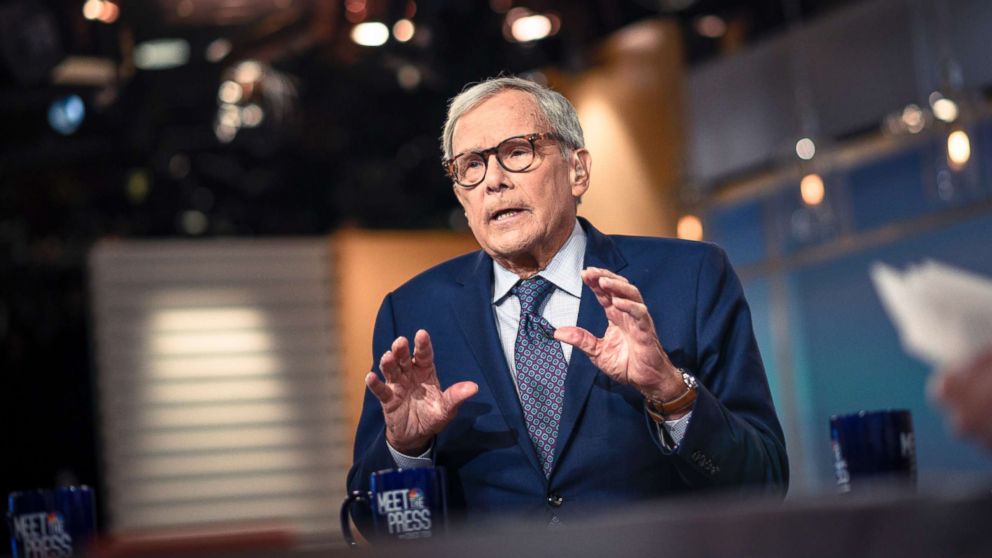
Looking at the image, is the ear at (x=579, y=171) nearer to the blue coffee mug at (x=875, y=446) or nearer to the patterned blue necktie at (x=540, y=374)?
the patterned blue necktie at (x=540, y=374)

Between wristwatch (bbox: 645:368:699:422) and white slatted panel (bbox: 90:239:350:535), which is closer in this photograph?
wristwatch (bbox: 645:368:699:422)

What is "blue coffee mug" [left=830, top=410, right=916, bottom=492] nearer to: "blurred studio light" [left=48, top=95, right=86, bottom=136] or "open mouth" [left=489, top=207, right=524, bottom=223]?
"open mouth" [left=489, top=207, right=524, bottom=223]

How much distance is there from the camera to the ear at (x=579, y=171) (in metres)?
2.26

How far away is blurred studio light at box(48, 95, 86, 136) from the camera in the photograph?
7.20 m

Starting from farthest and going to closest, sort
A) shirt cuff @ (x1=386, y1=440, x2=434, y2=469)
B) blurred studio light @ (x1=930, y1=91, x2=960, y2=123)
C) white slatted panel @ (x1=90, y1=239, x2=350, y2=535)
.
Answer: white slatted panel @ (x1=90, y1=239, x2=350, y2=535), blurred studio light @ (x1=930, y1=91, x2=960, y2=123), shirt cuff @ (x1=386, y1=440, x2=434, y2=469)

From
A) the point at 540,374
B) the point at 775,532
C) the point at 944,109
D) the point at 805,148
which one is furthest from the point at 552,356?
the point at 805,148

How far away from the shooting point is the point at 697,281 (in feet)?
6.57

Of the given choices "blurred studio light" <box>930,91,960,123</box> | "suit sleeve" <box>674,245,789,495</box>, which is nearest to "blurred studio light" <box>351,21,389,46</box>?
"blurred studio light" <box>930,91,960,123</box>

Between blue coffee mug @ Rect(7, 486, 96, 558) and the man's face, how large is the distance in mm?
788

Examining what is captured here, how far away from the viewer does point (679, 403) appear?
1715 mm

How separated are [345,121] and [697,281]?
5773 millimetres

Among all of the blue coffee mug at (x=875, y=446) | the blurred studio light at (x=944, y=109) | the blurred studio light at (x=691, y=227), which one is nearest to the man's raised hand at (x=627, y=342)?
the blue coffee mug at (x=875, y=446)

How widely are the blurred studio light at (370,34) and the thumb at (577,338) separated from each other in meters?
4.08

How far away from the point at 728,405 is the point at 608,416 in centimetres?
18
